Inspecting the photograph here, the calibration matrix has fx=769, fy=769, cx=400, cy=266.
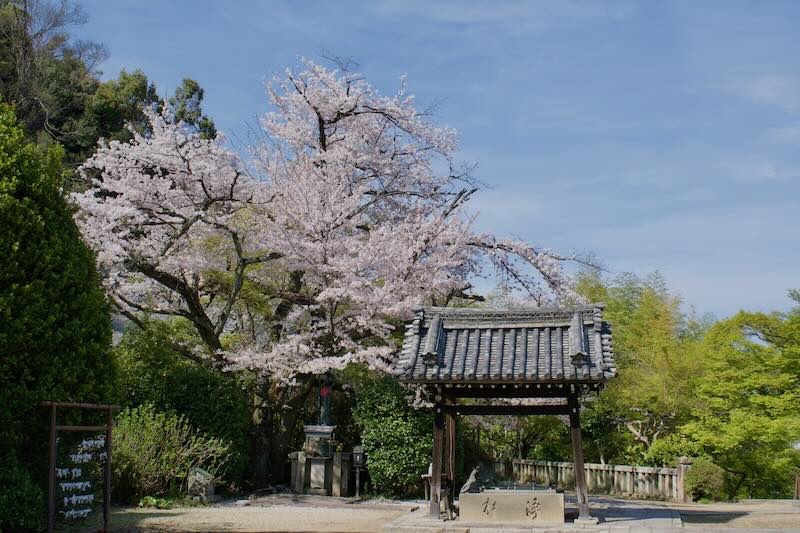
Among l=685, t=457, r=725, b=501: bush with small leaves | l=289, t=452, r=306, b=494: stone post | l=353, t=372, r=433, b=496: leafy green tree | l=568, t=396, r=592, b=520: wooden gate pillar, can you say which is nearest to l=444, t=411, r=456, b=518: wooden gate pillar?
l=353, t=372, r=433, b=496: leafy green tree

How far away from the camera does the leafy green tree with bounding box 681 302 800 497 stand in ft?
61.3

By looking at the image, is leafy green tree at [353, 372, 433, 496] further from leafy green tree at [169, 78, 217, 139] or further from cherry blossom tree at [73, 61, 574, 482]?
leafy green tree at [169, 78, 217, 139]

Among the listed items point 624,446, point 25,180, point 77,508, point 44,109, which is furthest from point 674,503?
point 44,109

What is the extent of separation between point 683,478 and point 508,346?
8449mm

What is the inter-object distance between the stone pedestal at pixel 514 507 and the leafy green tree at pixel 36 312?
18.1 feet

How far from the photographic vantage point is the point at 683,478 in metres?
17.8

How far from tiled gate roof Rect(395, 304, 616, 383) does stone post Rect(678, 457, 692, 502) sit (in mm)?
7621

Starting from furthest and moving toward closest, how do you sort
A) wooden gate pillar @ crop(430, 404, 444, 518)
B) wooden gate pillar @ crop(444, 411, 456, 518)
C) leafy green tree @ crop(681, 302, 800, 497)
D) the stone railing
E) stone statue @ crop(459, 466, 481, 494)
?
leafy green tree @ crop(681, 302, 800, 497), the stone railing, wooden gate pillar @ crop(444, 411, 456, 518), stone statue @ crop(459, 466, 481, 494), wooden gate pillar @ crop(430, 404, 444, 518)

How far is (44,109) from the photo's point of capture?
83.4ft

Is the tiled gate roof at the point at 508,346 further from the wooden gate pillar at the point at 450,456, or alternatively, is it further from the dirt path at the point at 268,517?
the dirt path at the point at 268,517

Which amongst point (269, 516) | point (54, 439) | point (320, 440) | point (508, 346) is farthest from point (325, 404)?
point (54, 439)

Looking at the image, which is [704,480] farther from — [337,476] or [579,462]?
[337,476]

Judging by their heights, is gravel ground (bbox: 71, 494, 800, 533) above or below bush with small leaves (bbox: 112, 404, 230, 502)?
below

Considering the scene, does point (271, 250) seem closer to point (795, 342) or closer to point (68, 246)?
point (68, 246)
